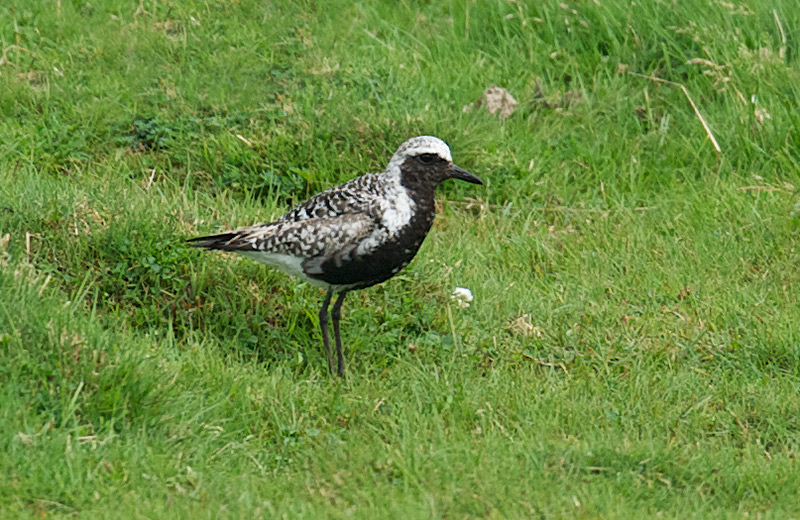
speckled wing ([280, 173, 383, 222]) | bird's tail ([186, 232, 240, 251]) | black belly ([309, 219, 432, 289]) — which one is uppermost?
speckled wing ([280, 173, 383, 222])

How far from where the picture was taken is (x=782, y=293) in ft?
21.0

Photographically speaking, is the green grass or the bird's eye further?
the bird's eye

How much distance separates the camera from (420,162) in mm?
5910

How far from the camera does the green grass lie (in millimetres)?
4543

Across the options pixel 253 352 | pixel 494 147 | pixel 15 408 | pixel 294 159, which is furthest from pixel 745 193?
pixel 15 408

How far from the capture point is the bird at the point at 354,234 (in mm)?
5672

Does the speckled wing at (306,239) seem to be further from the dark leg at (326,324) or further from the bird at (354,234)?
the dark leg at (326,324)

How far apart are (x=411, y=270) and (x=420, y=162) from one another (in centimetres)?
78

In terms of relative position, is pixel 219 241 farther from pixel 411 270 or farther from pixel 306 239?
pixel 411 270

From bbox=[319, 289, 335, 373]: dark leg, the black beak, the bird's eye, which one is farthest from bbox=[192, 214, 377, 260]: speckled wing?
the black beak

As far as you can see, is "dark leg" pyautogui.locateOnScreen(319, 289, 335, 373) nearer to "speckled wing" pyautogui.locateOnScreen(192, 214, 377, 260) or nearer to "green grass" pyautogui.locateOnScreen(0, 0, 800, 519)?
"green grass" pyautogui.locateOnScreen(0, 0, 800, 519)

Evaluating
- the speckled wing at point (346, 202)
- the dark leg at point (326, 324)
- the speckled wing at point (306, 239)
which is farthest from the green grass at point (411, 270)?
the speckled wing at point (346, 202)

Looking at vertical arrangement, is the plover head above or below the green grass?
above

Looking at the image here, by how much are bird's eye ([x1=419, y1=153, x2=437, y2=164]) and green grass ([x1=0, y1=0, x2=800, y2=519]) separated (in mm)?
777
